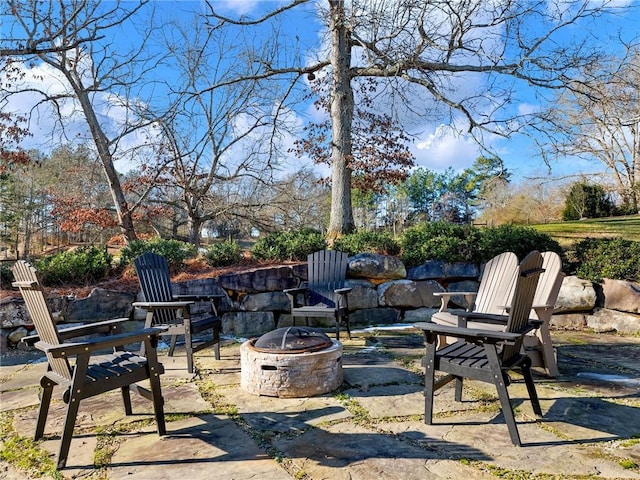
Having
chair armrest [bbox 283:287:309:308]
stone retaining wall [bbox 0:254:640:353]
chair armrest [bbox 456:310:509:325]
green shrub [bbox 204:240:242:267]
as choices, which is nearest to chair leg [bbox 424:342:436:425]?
chair armrest [bbox 456:310:509:325]

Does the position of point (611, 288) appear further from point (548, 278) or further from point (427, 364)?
point (427, 364)

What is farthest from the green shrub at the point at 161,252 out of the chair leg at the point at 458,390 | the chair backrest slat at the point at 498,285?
the chair leg at the point at 458,390

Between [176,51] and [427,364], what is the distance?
8.83 m

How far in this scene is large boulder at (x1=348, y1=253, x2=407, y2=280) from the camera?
17.1 feet

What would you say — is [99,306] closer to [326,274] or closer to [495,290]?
[326,274]

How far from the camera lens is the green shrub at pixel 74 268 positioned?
17.1 ft

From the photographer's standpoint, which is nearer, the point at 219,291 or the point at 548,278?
the point at 548,278

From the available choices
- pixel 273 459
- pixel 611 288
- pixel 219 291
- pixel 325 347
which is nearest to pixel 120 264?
pixel 219 291

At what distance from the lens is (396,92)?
6.78 meters

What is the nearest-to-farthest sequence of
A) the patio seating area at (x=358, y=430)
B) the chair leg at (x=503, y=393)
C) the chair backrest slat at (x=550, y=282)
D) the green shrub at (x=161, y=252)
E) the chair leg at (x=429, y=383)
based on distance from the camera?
the patio seating area at (x=358, y=430)
the chair leg at (x=503, y=393)
the chair leg at (x=429, y=383)
the chair backrest slat at (x=550, y=282)
the green shrub at (x=161, y=252)

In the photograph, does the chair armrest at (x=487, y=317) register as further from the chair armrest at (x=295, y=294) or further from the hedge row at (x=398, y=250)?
the hedge row at (x=398, y=250)

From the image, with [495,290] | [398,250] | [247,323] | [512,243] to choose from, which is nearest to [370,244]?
[398,250]

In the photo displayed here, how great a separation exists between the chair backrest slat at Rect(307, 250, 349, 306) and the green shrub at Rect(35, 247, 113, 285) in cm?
290

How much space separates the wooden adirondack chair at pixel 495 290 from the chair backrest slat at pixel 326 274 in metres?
1.30
